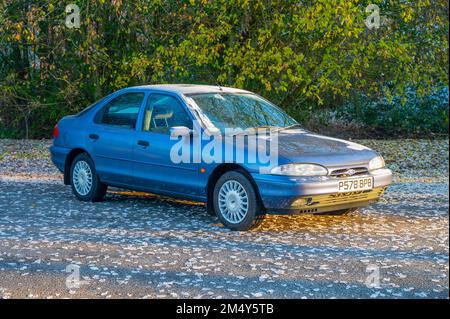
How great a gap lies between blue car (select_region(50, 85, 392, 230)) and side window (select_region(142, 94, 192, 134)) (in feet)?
0.05

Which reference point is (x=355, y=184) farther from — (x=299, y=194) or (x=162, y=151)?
(x=162, y=151)

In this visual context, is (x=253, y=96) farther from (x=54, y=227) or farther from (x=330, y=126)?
(x=330, y=126)

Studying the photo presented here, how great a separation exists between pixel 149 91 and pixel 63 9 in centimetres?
695

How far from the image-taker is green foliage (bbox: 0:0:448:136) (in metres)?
15.2

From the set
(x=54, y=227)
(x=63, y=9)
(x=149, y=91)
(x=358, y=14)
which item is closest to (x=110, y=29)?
(x=63, y=9)

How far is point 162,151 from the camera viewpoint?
9.15 meters

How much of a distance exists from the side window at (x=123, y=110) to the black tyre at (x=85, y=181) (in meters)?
0.62

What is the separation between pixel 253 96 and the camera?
999cm

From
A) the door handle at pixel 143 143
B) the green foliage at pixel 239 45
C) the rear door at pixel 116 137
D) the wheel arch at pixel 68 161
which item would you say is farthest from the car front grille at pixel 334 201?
the green foliage at pixel 239 45

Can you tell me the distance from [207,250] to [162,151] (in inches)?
78.3

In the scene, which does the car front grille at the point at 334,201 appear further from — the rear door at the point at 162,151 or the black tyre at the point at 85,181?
the black tyre at the point at 85,181

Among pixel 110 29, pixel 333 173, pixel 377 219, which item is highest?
pixel 110 29

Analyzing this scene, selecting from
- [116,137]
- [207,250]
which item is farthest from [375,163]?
[116,137]

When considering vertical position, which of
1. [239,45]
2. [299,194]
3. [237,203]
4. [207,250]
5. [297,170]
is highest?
[239,45]
